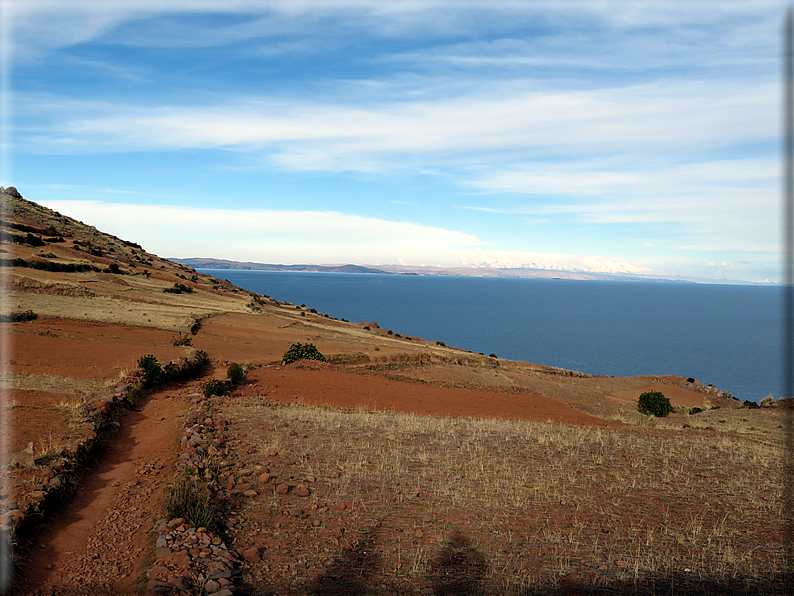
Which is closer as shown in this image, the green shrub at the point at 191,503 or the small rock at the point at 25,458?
the green shrub at the point at 191,503

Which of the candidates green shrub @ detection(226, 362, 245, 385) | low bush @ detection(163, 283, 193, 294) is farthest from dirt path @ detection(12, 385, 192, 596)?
low bush @ detection(163, 283, 193, 294)

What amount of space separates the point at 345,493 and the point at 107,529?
4026 millimetres

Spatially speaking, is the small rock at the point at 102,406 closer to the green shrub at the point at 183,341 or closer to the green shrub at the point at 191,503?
the green shrub at the point at 191,503

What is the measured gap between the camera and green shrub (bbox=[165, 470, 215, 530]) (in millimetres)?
7309

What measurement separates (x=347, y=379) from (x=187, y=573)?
57.9 feet

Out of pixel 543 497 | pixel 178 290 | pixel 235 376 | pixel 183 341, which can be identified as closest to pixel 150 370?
pixel 235 376

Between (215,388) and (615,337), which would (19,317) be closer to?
(215,388)

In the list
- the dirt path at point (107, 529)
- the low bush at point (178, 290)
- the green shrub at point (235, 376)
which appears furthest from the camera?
the low bush at point (178, 290)

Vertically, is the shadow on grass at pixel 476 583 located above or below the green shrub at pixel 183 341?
below

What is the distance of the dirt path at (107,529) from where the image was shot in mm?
6148

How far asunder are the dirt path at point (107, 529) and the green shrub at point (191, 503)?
438mm

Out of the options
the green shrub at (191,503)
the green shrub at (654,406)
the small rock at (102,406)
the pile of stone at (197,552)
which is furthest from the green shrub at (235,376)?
the green shrub at (654,406)

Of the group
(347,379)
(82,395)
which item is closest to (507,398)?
(347,379)

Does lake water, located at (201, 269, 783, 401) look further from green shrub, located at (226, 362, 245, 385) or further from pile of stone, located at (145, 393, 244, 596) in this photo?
pile of stone, located at (145, 393, 244, 596)
